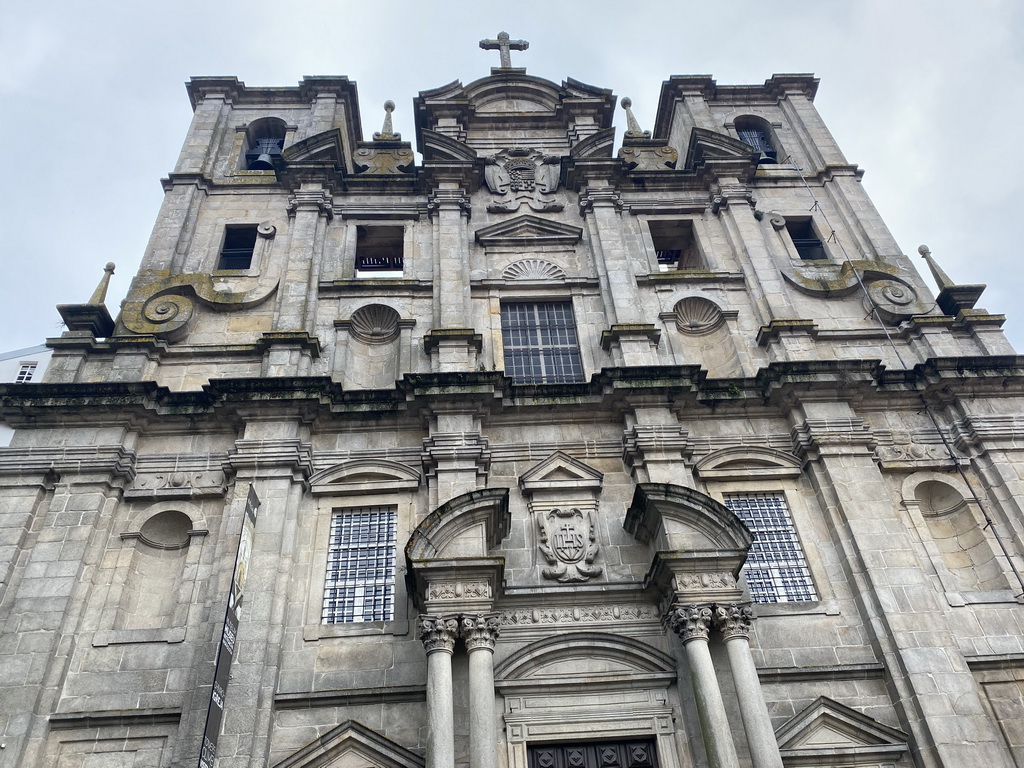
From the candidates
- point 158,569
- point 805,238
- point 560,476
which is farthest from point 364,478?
point 805,238

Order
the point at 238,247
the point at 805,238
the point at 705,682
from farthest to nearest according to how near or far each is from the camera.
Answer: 1. the point at 805,238
2. the point at 238,247
3. the point at 705,682

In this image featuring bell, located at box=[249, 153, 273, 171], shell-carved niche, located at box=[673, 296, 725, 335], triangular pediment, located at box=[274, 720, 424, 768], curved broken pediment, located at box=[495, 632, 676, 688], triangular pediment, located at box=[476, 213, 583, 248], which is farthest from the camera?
bell, located at box=[249, 153, 273, 171]

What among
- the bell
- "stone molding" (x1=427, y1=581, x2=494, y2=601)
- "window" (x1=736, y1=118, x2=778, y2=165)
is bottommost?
"stone molding" (x1=427, y1=581, x2=494, y2=601)

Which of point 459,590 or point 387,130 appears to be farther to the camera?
point 387,130

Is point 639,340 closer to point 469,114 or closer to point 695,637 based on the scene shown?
point 695,637

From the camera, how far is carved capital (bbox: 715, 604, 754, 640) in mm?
11219

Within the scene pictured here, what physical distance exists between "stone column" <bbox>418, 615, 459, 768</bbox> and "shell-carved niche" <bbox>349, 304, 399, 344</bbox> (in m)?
7.24

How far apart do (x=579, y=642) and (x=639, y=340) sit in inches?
246

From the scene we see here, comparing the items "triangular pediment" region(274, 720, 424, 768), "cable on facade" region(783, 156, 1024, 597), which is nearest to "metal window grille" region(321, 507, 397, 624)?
"triangular pediment" region(274, 720, 424, 768)

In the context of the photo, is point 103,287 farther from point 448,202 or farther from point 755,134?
point 755,134

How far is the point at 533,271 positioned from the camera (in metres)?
18.1

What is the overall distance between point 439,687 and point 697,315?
1006 cm

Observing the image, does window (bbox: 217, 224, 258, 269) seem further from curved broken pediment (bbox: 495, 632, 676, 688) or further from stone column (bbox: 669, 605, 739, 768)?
stone column (bbox: 669, 605, 739, 768)

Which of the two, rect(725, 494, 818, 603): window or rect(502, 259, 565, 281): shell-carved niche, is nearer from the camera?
rect(725, 494, 818, 603): window
